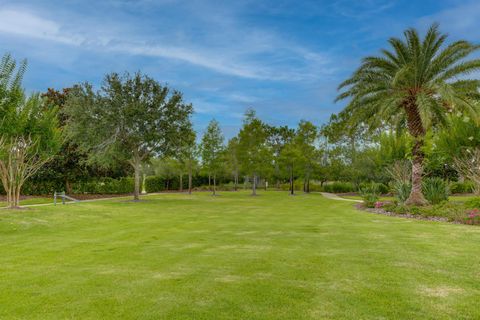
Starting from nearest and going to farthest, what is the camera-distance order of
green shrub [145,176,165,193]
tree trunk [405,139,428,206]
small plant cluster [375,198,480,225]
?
small plant cluster [375,198,480,225] → tree trunk [405,139,428,206] → green shrub [145,176,165,193]

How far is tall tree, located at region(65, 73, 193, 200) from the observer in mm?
28734

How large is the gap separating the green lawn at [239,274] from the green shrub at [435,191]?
37.7 ft

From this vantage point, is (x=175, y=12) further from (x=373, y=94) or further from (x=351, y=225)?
(x=373, y=94)

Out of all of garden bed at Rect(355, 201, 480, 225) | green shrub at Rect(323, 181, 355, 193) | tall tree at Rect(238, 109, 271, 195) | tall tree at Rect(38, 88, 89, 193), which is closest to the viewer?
garden bed at Rect(355, 201, 480, 225)

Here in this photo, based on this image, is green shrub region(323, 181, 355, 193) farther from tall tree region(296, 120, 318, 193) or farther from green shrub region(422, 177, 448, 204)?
green shrub region(422, 177, 448, 204)

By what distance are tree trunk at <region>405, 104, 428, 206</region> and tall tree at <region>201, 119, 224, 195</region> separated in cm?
2652

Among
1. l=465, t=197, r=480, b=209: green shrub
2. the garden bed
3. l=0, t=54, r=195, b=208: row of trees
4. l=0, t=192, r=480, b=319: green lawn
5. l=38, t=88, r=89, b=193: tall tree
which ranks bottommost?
l=0, t=192, r=480, b=319: green lawn

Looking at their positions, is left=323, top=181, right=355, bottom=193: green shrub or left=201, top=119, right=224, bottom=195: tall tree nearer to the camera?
left=201, top=119, right=224, bottom=195: tall tree

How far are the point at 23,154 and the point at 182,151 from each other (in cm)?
1462

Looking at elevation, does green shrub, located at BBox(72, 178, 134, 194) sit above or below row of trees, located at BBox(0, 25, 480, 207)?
below

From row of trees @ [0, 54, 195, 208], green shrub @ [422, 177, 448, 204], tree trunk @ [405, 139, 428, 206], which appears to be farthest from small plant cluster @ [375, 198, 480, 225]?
row of trees @ [0, 54, 195, 208]

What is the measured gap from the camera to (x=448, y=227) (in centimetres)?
1391

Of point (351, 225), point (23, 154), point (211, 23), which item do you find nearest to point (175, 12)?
point (211, 23)

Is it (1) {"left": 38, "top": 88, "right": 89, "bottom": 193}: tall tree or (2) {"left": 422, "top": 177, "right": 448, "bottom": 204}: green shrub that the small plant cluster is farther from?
(1) {"left": 38, "top": 88, "right": 89, "bottom": 193}: tall tree
